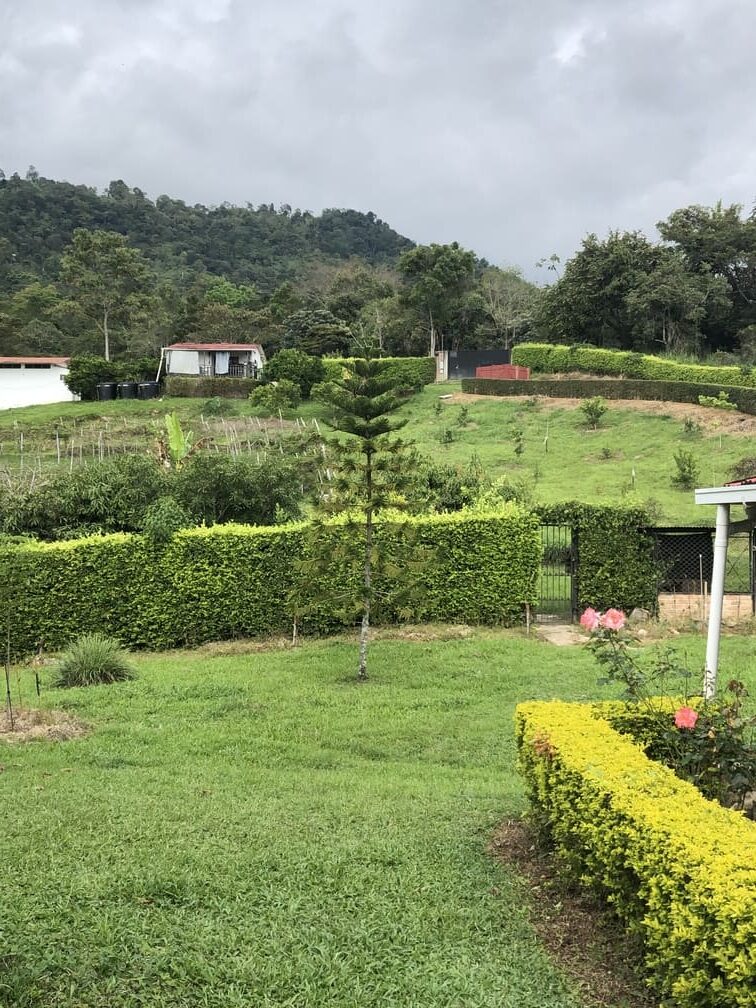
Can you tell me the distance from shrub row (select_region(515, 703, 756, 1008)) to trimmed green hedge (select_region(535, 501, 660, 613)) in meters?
9.31

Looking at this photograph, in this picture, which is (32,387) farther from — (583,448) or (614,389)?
(614,389)

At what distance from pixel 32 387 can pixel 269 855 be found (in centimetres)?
4294

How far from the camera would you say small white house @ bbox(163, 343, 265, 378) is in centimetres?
4575

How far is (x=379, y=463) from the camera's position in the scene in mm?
10656

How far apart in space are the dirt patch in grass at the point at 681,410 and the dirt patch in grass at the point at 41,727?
25027mm

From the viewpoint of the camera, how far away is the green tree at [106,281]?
5344 cm

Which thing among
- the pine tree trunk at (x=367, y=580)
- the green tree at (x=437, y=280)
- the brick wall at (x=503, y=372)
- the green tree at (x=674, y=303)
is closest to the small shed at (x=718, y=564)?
the pine tree trunk at (x=367, y=580)

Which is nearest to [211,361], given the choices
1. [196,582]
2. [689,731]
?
[196,582]

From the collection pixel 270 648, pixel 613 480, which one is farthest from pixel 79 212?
pixel 270 648

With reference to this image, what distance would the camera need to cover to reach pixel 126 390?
1601 inches

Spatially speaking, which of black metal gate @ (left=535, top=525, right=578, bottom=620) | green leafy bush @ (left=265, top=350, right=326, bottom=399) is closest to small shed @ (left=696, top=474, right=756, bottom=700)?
black metal gate @ (left=535, top=525, right=578, bottom=620)

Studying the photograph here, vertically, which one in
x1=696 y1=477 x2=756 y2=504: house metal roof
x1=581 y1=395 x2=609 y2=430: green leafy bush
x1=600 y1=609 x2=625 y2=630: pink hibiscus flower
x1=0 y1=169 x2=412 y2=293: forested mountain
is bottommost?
x1=600 y1=609 x2=625 y2=630: pink hibiscus flower

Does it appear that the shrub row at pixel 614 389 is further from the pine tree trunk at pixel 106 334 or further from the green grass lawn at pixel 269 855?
Answer: the pine tree trunk at pixel 106 334

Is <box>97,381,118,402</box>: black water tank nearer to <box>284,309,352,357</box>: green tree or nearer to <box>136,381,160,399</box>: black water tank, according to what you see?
<box>136,381,160,399</box>: black water tank
